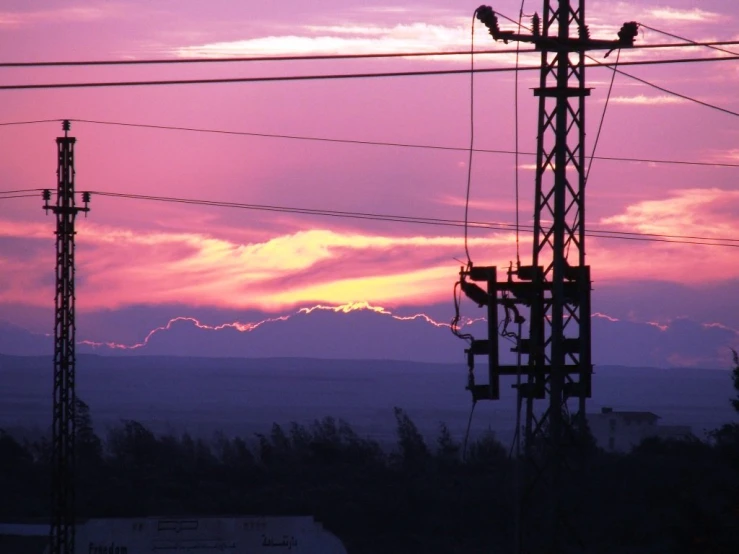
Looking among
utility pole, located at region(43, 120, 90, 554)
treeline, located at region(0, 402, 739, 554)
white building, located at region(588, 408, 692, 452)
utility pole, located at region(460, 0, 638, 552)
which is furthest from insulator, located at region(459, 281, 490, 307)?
white building, located at region(588, 408, 692, 452)

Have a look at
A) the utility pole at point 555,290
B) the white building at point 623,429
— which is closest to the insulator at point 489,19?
the utility pole at point 555,290

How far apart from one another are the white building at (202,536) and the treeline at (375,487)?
1230 centimetres

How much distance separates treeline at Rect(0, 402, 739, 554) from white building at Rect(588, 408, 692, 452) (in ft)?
76.4

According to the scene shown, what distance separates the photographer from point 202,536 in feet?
115

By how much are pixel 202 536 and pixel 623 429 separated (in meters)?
69.5

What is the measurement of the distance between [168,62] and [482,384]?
7997 mm

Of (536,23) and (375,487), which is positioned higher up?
(536,23)

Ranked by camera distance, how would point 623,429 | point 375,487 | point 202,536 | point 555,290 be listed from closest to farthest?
point 555,290, point 202,536, point 375,487, point 623,429

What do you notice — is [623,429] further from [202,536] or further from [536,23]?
[536,23]

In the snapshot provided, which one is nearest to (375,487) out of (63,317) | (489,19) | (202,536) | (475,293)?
(202,536)

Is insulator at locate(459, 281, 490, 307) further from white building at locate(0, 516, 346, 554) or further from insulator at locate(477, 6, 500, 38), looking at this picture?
white building at locate(0, 516, 346, 554)

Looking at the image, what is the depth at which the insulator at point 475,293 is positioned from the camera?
19281 millimetres

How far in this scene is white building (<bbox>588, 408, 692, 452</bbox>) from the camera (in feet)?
318

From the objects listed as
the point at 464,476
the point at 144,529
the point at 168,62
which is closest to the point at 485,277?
the point at 168,62
